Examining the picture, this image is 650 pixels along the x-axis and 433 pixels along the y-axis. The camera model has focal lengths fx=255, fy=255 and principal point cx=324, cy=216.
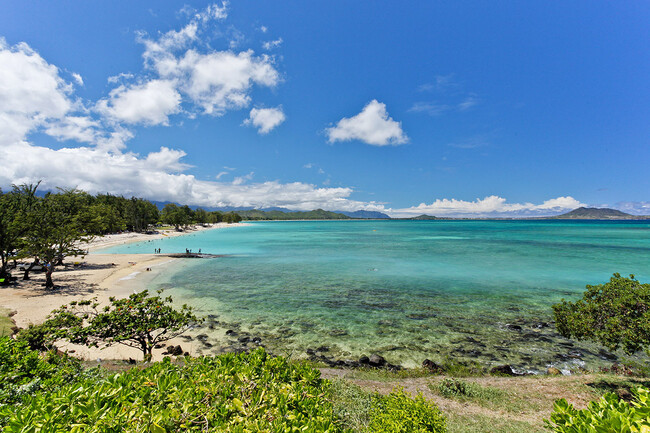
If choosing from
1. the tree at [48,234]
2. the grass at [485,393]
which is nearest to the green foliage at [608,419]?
the grass at [485,393]

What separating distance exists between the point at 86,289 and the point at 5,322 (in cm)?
1150

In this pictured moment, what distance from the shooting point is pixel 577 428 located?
118 inches

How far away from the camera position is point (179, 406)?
3379 mm

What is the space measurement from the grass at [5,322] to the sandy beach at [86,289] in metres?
0.41

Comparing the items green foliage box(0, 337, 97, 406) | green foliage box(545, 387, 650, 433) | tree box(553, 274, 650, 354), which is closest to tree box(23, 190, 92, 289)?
green foliage box(0, 337, 97, 406)

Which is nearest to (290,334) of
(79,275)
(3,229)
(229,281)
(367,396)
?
(367,396)

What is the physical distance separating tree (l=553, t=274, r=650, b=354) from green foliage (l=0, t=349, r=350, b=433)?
12.0 m

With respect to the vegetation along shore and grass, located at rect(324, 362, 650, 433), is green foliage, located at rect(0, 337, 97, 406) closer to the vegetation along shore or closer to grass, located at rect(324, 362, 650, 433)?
the vegetation along shore

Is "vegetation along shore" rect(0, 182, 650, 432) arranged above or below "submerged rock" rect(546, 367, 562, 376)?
above

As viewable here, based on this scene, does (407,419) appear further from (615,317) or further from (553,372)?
(553,372)

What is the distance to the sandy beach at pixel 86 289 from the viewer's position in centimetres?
1448

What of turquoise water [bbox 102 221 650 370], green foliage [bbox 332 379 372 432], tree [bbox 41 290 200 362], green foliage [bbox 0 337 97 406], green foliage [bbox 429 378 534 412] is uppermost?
green foliage [bbox 0 337 97 406]

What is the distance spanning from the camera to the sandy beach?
14484 millimetres

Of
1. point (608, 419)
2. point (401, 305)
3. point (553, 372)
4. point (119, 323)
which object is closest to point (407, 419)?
point (608, 419)
